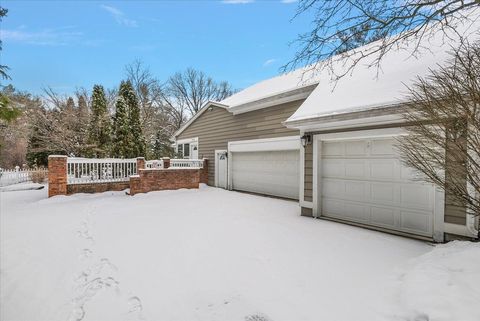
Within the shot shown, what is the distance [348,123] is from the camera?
589cm

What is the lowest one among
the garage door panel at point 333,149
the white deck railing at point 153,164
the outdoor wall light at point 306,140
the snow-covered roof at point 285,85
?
the white deck railing at point 153,164

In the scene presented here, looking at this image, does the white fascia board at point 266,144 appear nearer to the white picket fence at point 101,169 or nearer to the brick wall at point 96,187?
the white picket fence at point 101,169

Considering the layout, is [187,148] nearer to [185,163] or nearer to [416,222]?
[185,163]

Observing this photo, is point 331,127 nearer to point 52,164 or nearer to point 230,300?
point 230,300

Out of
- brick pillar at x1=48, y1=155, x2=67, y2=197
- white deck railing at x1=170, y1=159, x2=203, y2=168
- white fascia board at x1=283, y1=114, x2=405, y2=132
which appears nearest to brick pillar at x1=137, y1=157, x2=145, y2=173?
white deck railing at x1=170, y1=159, x2=203, y2=168

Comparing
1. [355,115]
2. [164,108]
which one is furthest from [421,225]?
[164,108]

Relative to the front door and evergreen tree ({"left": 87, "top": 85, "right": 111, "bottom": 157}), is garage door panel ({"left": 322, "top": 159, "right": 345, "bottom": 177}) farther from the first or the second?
evergreen tree ({"left": 87, "top": 85, "right": 111, "bottom": 157})

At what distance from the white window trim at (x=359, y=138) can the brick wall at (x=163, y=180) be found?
6540 millimetres

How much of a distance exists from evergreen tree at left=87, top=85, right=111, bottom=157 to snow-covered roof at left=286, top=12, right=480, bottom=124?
12397 millimetres

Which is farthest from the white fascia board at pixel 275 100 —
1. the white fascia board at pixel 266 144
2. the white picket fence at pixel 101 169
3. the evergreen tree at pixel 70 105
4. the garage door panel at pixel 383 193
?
the evergreen tree at pixel 70 105

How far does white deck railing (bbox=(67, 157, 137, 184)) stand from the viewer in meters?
10.1

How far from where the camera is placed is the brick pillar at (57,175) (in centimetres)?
958

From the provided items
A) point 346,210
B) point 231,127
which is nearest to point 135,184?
point 231,127

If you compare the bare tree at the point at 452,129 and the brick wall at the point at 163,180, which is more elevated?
the bare tree at the point at 452,129
